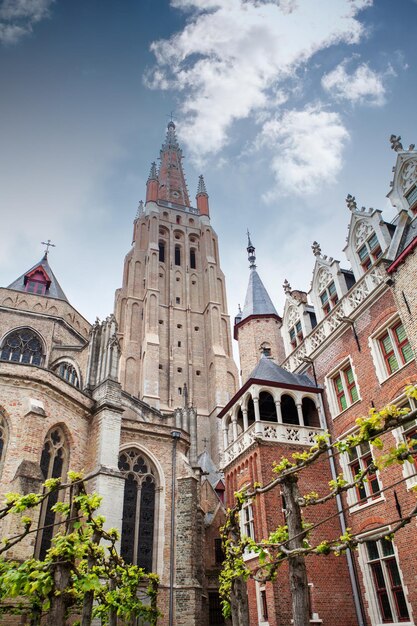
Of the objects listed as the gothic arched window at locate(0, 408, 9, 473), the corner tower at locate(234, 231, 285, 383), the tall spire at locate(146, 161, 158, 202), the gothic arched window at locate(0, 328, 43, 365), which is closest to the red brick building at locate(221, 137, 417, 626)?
the corner tower at locate(234, 231, 285, 383)

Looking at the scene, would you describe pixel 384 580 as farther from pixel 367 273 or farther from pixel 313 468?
pixel 367 273

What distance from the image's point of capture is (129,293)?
1863 inches

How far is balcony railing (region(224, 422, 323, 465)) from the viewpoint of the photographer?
15.8 m

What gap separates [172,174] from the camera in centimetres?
6488

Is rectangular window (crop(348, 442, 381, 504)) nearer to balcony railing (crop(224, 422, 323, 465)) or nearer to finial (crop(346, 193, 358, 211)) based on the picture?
balcony railing (crop(224, 422, 323, 465))

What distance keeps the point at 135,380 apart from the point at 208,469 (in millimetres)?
13687

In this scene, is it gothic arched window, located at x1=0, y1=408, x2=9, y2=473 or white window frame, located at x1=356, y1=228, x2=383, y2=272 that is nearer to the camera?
white window frame, located at x1=356, y1=228, x2=383, y2=272

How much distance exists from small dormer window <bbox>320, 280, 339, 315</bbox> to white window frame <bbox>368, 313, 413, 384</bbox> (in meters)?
3.37

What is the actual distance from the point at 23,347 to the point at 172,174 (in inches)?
1688

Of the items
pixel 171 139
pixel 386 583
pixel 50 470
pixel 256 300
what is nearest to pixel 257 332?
pixel 256 300

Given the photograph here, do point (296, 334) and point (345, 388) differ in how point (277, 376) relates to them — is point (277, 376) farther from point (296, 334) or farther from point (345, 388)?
point (296, 334)

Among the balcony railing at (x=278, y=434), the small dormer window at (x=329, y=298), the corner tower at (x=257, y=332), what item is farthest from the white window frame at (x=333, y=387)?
the corner tower at (x=257, y=332)

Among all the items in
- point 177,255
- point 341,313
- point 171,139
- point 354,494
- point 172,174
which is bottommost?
point 354,494

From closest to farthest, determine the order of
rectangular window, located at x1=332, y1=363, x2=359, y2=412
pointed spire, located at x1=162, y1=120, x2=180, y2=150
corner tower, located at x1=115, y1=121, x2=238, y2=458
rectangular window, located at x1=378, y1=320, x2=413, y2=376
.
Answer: rectangular window, located at x1=378, y1=320, x2=413, y2=376 → rectangular window, located at x1=332, y1=363, x2=359, y2=412 → corner tower, located at x1=115, y1=121, x2=238, y2=458 → pointed spire, located at x1=162, y1=120, x2=180, y2=150
